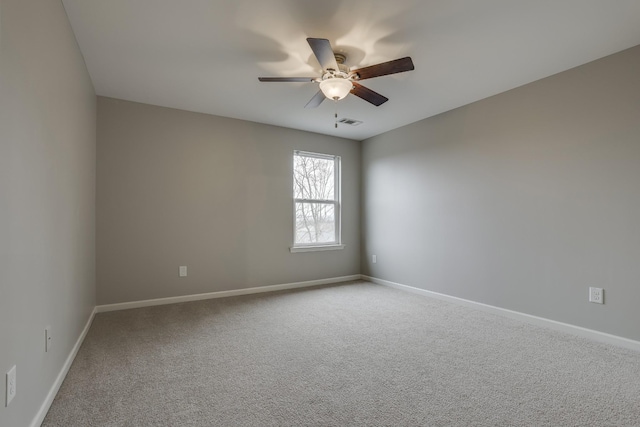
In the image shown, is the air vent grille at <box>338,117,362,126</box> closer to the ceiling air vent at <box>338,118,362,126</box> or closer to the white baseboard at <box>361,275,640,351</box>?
the ceiling air vent at <box>338,118,362,126</box>

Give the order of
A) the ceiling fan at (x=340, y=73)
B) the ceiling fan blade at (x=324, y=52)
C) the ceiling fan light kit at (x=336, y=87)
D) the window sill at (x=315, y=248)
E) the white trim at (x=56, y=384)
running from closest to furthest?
the white trim at (x=56, y=384) → the ceiling fan blade at (x=324, y=52) → the ceiling fan at (x=340, y=73) → the ceiling fan light kit at (x=336, y=87) → the window sill at (x=315, y=248)

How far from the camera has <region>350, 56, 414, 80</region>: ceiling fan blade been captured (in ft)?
7.06

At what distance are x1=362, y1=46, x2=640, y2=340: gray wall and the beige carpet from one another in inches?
16.4

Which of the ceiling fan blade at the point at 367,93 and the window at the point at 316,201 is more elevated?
the ceiling fan blade at the point at 367,93

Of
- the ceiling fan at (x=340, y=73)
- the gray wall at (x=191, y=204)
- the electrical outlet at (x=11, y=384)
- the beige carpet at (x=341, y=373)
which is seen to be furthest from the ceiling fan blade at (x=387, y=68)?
the electrical outlet at (x=11, y=384)

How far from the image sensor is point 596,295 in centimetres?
271

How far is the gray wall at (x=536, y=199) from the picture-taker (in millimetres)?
2596

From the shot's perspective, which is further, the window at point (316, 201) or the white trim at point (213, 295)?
the window at point (316, 201)

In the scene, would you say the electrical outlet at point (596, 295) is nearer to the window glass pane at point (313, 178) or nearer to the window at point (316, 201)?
the window at point (316, 201)


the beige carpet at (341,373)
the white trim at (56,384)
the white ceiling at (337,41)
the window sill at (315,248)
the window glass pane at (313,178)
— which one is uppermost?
the white ceiling at (337,41)

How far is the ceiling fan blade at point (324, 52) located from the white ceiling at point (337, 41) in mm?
238

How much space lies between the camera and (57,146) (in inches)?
76.7

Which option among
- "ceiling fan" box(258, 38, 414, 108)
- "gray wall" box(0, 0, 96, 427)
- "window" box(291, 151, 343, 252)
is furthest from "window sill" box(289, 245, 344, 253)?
"gray wall" box(0, 0, 96, 427)

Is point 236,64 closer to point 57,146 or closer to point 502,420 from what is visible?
point 57,146
